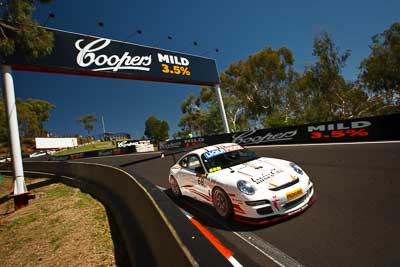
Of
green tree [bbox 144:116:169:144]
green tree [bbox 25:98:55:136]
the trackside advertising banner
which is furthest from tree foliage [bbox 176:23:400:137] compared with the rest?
green tree [bbox 25:98:55:136]

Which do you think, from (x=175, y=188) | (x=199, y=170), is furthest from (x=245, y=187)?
(x=175, y=188)

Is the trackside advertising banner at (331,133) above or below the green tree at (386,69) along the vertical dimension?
below

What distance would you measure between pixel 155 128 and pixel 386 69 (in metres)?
88.5

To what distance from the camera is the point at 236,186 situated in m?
4.66

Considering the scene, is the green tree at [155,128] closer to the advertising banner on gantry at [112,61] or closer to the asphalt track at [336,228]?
the advertising banner on gantry at [112,61]

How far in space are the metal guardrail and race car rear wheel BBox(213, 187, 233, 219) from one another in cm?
124

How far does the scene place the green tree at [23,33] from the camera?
1171cm

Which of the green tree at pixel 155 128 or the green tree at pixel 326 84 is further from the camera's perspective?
the green tree at pixel 155 128

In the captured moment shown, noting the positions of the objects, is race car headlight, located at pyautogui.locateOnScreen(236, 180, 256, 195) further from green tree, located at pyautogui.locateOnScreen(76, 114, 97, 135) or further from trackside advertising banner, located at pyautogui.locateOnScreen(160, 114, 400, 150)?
green tree, located at pyautogui.locateOnScreen(76, 114, 97, 135)

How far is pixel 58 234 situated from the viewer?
22.2 feet

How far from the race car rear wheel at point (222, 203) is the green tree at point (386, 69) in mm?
29798

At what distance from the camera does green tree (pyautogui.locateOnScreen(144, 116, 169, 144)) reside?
105119mm

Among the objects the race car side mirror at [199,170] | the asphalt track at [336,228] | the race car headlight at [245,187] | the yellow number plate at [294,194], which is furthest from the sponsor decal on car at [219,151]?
the yellow number plate at [294,194]

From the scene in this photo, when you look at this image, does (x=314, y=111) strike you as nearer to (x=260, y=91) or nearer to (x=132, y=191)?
(x=260, y=91)
